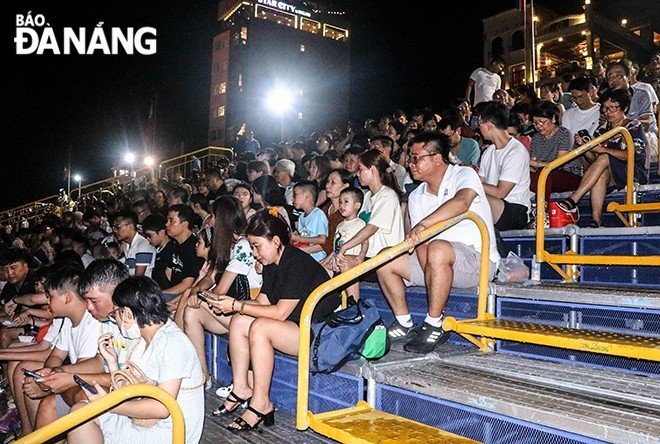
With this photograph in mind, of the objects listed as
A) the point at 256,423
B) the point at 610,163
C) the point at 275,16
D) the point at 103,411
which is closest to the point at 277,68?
the point at 275,16

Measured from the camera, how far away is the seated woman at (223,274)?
500cm

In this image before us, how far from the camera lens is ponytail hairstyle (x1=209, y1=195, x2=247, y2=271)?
540cm

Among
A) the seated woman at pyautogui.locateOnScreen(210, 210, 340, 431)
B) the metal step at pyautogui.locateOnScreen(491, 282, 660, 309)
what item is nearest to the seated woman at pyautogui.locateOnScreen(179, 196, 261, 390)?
the seated woman at pyautogui.locateOnScreen(210, 210, 340, 431)

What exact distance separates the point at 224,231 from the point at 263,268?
50.1 inches

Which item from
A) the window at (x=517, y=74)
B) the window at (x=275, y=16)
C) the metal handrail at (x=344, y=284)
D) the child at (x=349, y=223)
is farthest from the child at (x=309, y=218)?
the window at (x=275, y=16)

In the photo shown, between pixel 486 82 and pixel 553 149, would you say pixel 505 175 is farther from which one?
pixel 486 82

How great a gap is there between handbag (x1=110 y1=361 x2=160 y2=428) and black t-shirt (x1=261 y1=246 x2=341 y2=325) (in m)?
1.17

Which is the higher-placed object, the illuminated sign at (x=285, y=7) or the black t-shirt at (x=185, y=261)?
the illuminated sign at (x=285, y=7)

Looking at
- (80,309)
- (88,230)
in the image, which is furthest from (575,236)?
(88,230)

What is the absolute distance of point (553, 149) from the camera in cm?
650

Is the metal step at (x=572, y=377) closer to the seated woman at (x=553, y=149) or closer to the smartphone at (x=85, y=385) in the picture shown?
the smartphone at (x=85, y=385)

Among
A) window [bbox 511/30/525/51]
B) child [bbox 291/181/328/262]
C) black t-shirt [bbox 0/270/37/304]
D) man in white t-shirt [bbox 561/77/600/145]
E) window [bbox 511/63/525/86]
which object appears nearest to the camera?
child [bbox 291/181/328/262]

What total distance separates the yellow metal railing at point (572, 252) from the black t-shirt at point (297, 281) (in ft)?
6.23

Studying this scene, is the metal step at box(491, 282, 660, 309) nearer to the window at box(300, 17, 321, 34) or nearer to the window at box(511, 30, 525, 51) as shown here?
the window at box(511, 30, 525, 51)
